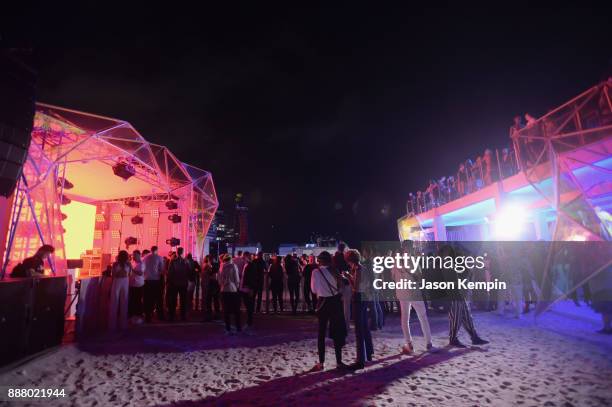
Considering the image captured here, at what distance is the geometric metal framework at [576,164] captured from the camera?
21.9ft

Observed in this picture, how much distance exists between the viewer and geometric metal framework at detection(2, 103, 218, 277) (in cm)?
824

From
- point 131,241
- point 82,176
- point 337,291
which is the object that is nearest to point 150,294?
point 337,291

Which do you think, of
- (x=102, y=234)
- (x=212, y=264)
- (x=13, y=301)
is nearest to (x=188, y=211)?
(x=102, y=234)

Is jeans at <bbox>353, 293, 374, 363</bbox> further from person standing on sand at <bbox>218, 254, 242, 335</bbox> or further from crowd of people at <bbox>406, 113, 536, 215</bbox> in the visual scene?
crowd of people at <bbox>406, 113, 536, 215</bbox>

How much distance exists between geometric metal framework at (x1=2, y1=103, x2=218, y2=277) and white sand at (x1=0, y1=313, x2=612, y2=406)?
11.8 feet

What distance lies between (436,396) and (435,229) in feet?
61.9

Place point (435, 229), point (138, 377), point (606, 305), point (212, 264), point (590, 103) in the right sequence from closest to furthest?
Answer: point (138, 377) → point (606, 305) → point (590, 103) → point (212, 264) → point (435, 229)

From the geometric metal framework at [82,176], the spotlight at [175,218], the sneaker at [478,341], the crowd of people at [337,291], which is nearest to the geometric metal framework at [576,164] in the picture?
the crowd of people at [337,291]

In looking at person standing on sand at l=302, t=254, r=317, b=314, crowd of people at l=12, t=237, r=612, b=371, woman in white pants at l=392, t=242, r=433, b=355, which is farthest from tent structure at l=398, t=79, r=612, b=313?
person standing on sand at l=302, t=254, r=317, b=314

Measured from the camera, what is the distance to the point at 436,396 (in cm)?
362

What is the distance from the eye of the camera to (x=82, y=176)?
1454cm

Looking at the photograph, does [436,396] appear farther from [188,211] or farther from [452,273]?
[188,211]

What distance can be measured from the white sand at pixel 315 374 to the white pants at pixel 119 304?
3.19ft

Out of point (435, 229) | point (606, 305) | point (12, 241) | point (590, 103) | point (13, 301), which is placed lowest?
point (606, 305)
